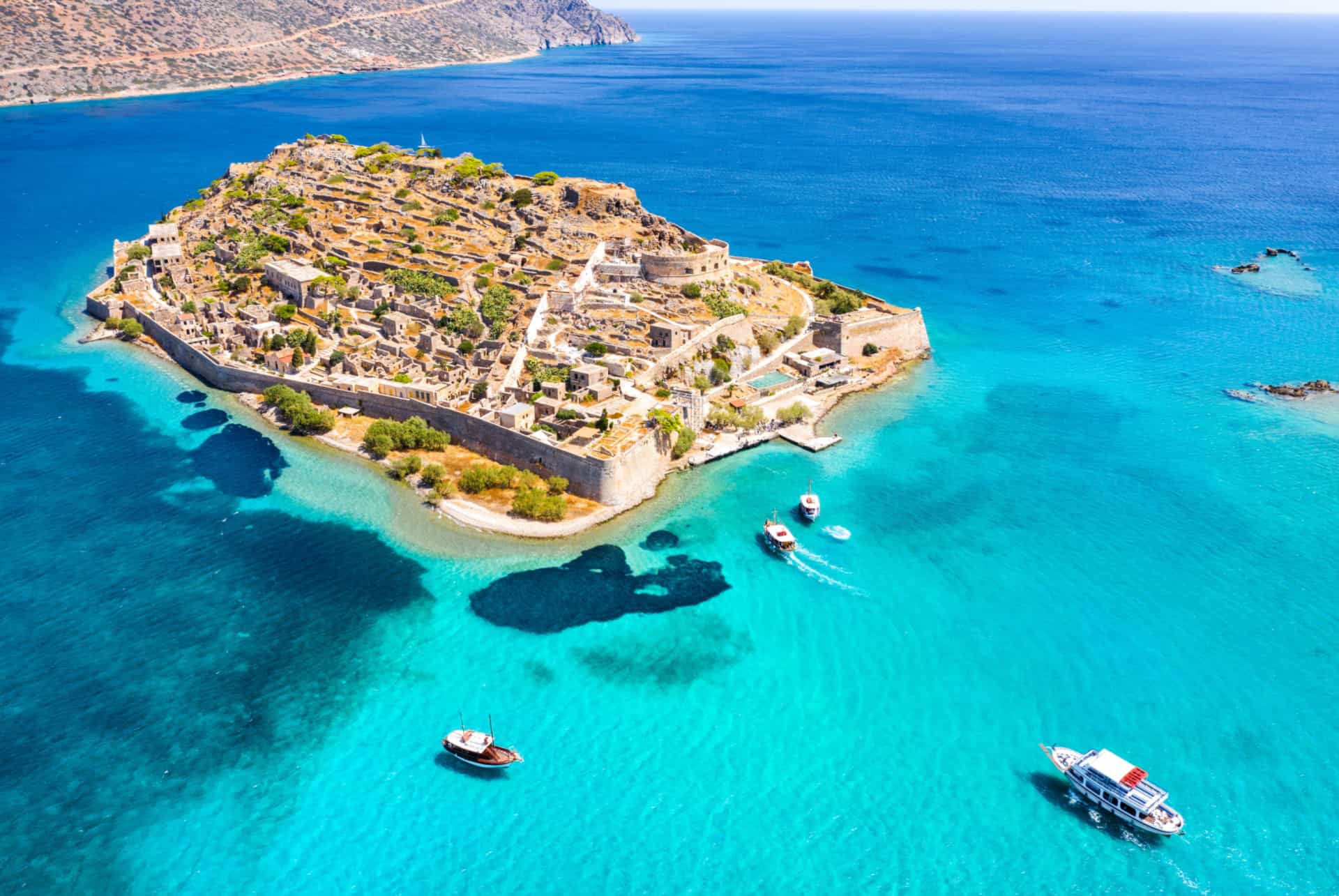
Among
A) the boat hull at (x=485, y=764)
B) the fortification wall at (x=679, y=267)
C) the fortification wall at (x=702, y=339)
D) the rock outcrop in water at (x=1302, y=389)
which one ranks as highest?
the fortification wall at (x=679, y=267)

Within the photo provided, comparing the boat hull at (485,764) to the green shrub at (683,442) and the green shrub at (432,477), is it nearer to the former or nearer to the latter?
the green shrub at (432,477)

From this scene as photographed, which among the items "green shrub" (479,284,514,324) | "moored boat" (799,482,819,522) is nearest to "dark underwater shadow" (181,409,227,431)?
"green shrub" (479,284,514,324)

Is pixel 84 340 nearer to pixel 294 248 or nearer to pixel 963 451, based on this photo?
pixel 294 248

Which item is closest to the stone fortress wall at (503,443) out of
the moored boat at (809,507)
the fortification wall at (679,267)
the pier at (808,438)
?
the moored boat at (809,507)

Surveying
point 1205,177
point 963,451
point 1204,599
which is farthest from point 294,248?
point 1205,177

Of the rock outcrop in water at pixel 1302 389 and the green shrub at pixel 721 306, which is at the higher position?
the green shrub at pixel 721 306

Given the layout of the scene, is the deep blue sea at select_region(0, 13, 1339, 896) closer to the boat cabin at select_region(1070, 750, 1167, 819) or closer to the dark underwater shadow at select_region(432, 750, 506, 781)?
the dark underwater shadow at select_region(432, 750, 506, 781)

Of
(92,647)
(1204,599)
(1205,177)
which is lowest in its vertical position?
(92,647)
